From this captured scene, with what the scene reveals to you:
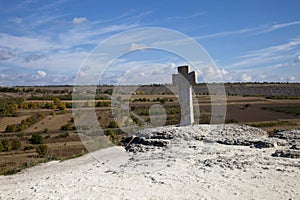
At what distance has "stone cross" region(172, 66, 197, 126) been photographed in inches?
581

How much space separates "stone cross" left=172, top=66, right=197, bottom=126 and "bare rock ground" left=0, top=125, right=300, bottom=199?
2.62 feet

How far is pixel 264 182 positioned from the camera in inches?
343

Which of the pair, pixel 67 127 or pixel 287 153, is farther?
pixel 67 127

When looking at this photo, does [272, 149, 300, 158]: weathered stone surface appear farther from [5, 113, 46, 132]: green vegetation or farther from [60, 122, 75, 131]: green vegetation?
[5, 113, 46, 132]: green vegetation

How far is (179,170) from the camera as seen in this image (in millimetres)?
10219

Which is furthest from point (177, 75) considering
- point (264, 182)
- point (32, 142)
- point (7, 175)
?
point (32, 142)

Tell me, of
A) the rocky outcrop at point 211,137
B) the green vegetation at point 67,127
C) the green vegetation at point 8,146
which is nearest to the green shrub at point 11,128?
the green vegetation at point 67,127

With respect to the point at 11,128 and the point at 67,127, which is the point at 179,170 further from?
the point at 11,128

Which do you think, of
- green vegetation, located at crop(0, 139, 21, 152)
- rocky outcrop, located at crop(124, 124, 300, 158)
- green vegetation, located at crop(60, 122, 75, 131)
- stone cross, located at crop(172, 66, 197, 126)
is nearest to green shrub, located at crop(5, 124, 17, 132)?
green vegetation, located at crop(60, 122, 75, 131)

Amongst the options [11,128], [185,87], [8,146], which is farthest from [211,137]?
[11,128]

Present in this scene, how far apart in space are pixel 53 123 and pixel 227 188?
40.1 meters

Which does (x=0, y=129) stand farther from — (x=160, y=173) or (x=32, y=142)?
(x=160, y=173)

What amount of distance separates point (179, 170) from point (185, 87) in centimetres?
546

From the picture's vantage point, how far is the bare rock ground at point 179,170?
27.6 ft
